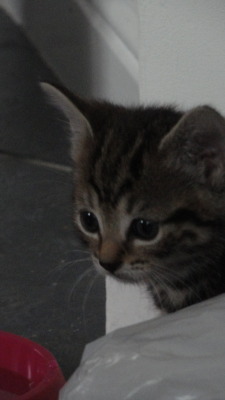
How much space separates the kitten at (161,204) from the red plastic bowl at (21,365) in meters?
0.23

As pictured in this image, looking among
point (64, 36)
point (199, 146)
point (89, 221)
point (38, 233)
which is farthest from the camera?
point (64, 36)

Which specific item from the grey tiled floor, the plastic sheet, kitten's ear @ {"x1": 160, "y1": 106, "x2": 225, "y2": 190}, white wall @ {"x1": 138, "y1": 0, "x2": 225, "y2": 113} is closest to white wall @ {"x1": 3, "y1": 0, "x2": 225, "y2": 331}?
white wall @ {"x1": 138, "y1": 0, "x2": 225, "y2": 113}

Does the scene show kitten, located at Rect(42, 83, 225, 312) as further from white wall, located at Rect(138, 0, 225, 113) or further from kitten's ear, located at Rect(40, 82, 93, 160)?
white wall, located at Rect(138, 0, 225, 113)

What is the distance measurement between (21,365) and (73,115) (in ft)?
1.49

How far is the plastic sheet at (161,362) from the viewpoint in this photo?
0.92 m

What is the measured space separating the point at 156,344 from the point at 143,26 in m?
0.76

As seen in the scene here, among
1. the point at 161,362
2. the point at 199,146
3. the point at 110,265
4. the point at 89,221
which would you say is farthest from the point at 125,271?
the point at 161,362

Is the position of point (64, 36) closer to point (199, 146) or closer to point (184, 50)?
point (184, 50)

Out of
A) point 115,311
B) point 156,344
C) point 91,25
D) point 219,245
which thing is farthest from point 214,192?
point 91,25

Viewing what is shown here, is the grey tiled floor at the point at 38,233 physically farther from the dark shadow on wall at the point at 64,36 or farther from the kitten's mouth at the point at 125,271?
the kitten's mouth at the point at 125,271

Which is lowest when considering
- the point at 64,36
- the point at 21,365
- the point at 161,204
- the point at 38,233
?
the point at 38,233

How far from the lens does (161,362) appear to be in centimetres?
97

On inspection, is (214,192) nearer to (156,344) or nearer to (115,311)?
(156,344)

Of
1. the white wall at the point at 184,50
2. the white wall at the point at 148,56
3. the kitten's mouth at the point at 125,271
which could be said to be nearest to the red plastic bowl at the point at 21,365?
the kitten's mouth at the point at 125,271
